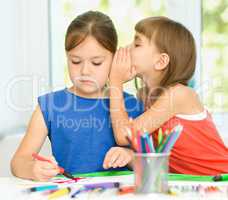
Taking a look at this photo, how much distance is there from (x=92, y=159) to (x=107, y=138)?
7 centimetres

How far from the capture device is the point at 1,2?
76.0 inches

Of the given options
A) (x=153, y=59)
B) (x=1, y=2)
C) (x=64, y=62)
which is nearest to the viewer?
(x=153, y=59)

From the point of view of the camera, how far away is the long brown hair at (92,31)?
4.04 ft

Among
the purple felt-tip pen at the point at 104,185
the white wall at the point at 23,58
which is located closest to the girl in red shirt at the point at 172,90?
the purple felt-tip pen at the point at 104,185

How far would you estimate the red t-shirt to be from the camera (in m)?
1.29

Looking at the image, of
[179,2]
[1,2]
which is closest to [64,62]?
[1,2]

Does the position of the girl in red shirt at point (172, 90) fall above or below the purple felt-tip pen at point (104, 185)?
above

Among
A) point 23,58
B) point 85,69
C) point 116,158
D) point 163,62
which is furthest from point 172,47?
point 23,58

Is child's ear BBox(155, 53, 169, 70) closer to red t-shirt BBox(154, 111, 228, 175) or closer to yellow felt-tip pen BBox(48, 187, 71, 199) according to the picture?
red t-shirt BBox(154, 111, 228, 175)

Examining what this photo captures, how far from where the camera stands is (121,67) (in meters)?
1.27

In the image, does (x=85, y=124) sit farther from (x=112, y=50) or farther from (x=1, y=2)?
(x=1, y=2)

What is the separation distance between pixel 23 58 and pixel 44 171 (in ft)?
3.73

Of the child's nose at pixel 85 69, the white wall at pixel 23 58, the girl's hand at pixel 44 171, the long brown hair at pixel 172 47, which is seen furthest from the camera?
the white wall at pixel 23 58

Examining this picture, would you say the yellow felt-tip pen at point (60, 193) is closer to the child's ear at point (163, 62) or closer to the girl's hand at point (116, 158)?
the girl's hand at point (116, 158)
